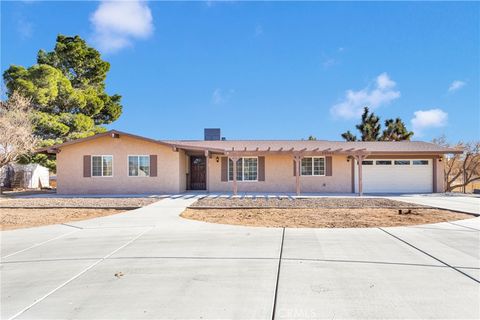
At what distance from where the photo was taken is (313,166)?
702 inches

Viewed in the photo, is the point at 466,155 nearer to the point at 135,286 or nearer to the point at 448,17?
the point at 448,17

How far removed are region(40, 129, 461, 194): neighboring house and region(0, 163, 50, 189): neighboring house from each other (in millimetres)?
7547

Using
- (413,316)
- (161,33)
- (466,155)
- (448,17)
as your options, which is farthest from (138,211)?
(466,155)

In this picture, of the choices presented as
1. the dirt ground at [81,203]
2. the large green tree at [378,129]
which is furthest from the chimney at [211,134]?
the large green tree at [378,129]

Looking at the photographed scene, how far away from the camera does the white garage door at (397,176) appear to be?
17672 mm

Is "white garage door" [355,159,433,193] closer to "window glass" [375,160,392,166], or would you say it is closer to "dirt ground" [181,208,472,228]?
"window glass" [375,160,392,166]

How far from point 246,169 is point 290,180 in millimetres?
2669

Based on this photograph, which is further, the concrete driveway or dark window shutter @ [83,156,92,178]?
dark window shutter @ [83,156,92,178]

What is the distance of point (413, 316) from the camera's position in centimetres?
296

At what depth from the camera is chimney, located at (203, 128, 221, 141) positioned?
2530cm

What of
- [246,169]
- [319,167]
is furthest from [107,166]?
[319,167]

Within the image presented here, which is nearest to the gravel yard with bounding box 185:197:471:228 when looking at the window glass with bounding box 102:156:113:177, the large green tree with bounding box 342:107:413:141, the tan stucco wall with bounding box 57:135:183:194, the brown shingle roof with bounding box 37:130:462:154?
the tan stucco wall with bounding box 57:135:183:194

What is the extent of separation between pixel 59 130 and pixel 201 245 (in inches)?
803

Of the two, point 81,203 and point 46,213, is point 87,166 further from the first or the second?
point 46,213
